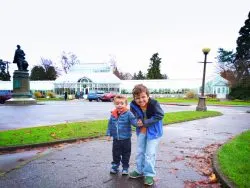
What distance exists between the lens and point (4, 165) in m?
6.30

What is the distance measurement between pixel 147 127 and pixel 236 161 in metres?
2.31

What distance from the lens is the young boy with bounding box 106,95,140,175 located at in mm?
5250

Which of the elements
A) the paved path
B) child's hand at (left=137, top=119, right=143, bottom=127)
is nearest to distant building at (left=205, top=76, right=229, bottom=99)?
the paved path

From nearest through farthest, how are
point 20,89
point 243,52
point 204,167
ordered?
point 204,167, point 20,89, point 243,52

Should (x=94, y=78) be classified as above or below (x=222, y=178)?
above

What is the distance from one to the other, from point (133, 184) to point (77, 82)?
208 ft

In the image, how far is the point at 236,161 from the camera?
243 inches

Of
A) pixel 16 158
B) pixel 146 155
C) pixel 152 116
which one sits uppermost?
pixel 152 116

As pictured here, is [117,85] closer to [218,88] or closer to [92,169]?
[218,88]

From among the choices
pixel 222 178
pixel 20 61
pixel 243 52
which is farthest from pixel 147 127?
pixel 243 52

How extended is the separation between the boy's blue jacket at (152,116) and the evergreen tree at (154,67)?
8480 cm

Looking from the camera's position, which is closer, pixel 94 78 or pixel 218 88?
pixel 218 88

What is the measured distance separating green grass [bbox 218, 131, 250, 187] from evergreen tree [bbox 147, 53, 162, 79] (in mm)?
81168

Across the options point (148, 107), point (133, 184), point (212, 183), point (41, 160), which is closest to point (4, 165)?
point (41, 160)
